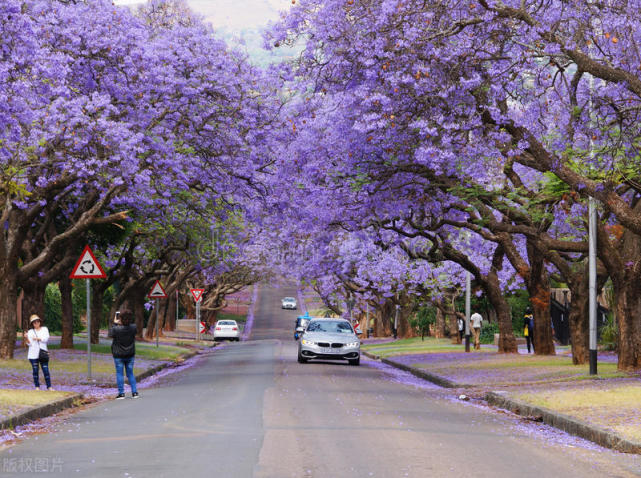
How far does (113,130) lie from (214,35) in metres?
6.12

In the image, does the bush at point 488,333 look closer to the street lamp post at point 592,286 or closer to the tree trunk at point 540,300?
the tree trunk at point 540,300

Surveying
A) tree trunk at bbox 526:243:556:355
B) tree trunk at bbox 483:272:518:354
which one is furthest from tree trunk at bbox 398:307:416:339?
tree trunk at bbox 526:243:556:355

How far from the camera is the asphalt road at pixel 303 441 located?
32.3 feet

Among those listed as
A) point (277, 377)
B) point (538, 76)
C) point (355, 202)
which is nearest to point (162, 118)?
point (355, 202)

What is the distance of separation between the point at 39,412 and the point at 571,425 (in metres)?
7.98

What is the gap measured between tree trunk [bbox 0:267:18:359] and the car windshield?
32.9ft

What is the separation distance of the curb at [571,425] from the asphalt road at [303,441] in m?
0.24

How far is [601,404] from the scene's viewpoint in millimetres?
15703

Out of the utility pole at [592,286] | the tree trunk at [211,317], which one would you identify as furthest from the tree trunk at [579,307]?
the tree trunk at [211,317]

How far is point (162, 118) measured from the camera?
2572 cm

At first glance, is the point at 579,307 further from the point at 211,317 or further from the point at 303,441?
the point at 211,317

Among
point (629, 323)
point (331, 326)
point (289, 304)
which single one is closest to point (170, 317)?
point (289, 304)

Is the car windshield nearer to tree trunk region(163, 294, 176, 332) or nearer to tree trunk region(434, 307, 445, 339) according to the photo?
tree trunk region(434, 307, 445, 339)

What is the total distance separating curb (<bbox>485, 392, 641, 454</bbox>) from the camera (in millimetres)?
11695
